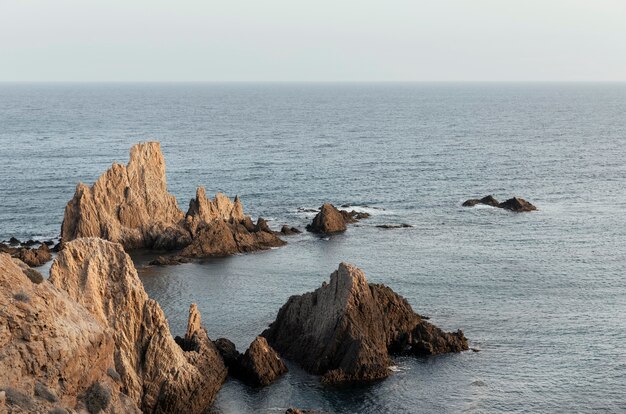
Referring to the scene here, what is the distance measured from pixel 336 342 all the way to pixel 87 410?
92.0ft

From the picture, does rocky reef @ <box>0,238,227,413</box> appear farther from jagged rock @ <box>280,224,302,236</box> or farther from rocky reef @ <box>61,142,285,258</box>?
jagged rock @ <box>280,224,302,236</box>

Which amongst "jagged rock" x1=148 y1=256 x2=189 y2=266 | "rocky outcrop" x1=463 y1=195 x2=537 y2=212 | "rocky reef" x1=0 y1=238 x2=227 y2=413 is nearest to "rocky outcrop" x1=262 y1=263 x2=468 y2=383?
"rocky reef" x1=0 y1=238 x2=227 y2=413

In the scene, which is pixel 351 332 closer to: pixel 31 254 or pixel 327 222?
pixel 31 254

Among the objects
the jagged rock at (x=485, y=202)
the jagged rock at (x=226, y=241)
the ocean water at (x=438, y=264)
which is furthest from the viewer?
the jagged rock at (x=485, y=202)

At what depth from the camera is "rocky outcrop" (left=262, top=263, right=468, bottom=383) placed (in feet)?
222

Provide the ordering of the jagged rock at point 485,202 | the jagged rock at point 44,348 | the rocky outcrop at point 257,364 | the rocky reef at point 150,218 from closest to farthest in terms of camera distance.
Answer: the jagged rock at point 44,348
the rocky outcrop at point 257,364
the rocky reef at point 150,218
the jagged rock at point 485,202

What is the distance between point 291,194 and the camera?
5719 inches

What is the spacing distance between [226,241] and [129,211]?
1311 cm

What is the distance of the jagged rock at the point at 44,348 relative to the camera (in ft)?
135

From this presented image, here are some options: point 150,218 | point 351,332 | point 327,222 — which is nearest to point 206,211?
point 150,218

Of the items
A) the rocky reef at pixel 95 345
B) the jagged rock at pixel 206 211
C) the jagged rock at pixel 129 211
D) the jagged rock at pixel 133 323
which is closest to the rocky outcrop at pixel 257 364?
the rocky reef at pixel 95 345

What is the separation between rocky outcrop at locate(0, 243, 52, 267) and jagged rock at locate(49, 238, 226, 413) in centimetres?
3948

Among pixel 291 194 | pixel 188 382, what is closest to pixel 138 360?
pixel 188 382

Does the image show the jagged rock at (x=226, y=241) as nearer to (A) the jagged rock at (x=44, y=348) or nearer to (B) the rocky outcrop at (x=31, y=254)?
(B) the rocky outcrop at (x=31, y=254)
